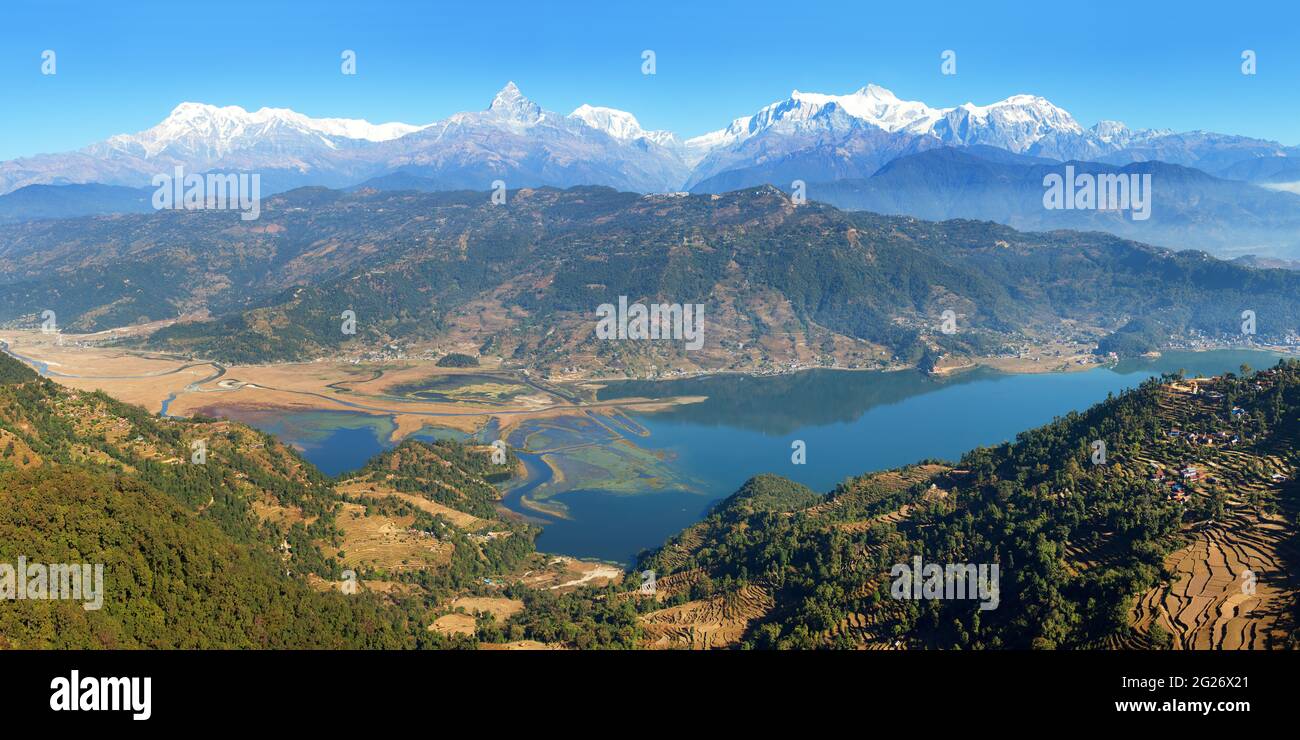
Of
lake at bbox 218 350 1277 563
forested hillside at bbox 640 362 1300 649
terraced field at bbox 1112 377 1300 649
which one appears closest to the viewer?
terraced field at bbox 1112 377 1300 649

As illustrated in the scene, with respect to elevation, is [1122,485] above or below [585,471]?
above

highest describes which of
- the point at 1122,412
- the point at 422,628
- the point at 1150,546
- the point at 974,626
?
the point at 1122,412

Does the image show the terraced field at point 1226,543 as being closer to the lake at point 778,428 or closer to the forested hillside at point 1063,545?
the forested hillside at point 1063,545

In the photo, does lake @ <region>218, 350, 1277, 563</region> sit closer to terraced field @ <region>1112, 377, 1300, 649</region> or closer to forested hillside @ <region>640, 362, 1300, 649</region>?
forested hillside @ <region>640, 362, 1300, 649</region>

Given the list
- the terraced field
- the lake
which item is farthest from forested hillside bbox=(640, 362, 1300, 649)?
the lake

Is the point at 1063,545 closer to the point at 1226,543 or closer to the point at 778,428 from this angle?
the point at 1226,543

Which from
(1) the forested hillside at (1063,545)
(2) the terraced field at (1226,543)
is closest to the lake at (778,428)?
(1) the forested hillside at (1063,545)
